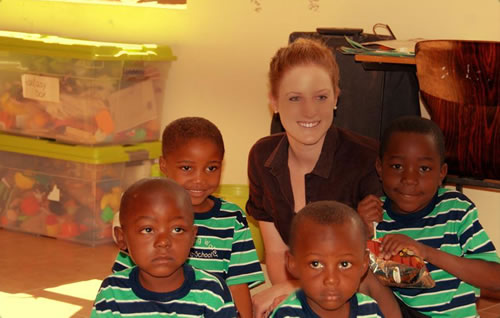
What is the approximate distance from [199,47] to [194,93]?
224mm

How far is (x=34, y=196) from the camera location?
13.4ft

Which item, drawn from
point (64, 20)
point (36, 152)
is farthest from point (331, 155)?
point (64, 20)

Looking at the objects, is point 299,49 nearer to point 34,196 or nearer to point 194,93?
point 194,93

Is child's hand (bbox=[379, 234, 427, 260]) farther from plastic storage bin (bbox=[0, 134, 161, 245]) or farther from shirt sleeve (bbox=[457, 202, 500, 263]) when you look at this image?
plastic storage bin (bbox=[0, 134, 161, 245])

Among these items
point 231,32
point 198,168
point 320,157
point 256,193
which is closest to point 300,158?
point 320,157

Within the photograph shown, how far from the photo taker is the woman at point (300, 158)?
2420mm

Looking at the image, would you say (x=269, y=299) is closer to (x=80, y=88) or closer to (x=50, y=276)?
(x=50, y=276)

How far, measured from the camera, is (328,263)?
1709 mm

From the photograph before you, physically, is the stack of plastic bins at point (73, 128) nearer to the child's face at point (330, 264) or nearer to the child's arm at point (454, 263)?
the child's arm at point (454, 263)

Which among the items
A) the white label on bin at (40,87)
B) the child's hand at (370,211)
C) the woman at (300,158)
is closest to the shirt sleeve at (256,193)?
the woman at (300,158)

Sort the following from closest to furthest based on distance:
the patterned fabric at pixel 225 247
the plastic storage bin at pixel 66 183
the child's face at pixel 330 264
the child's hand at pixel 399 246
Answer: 1. the child's face at pixel 330 264
2. the child's hand at pixel 399 246
3. the patterned fabric at pixel 225 247
4. the plastic storage bin at pixel 66 183

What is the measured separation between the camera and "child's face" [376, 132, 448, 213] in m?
2.19

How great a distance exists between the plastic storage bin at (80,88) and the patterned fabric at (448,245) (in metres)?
2.03

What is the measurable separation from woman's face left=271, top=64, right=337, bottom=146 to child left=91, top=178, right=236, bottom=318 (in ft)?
2.32
